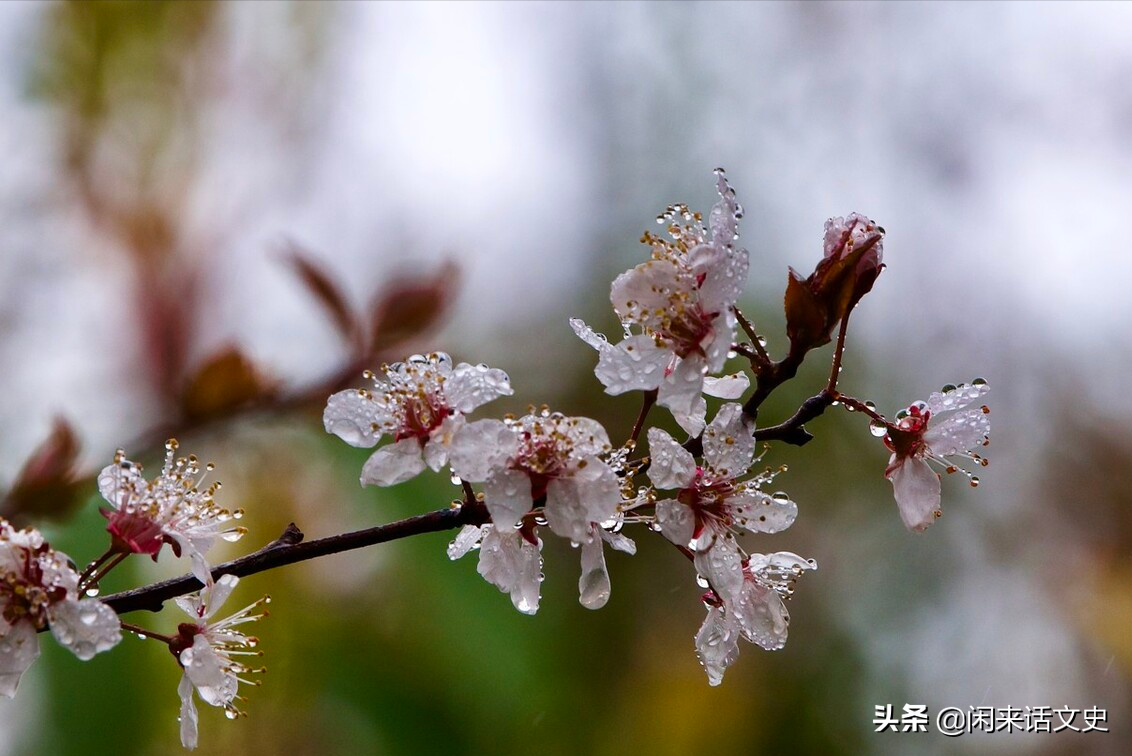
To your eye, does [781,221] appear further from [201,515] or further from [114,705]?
[201,515]

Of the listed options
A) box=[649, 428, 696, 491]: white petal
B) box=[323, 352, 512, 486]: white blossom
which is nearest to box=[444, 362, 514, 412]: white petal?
box=[323, 352, 512, 486]: white blossom

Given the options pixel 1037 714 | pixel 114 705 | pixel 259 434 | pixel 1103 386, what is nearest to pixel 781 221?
pixel 1103 386

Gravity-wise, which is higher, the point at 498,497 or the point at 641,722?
the point at 498,497

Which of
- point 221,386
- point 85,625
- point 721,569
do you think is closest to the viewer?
point 85,625

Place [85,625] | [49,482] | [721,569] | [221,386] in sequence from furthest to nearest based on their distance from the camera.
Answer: [221,386], [49,482], [721,569], [85,625]

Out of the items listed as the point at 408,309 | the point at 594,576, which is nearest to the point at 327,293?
the point at 408,309

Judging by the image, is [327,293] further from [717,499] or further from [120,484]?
[717,499]
